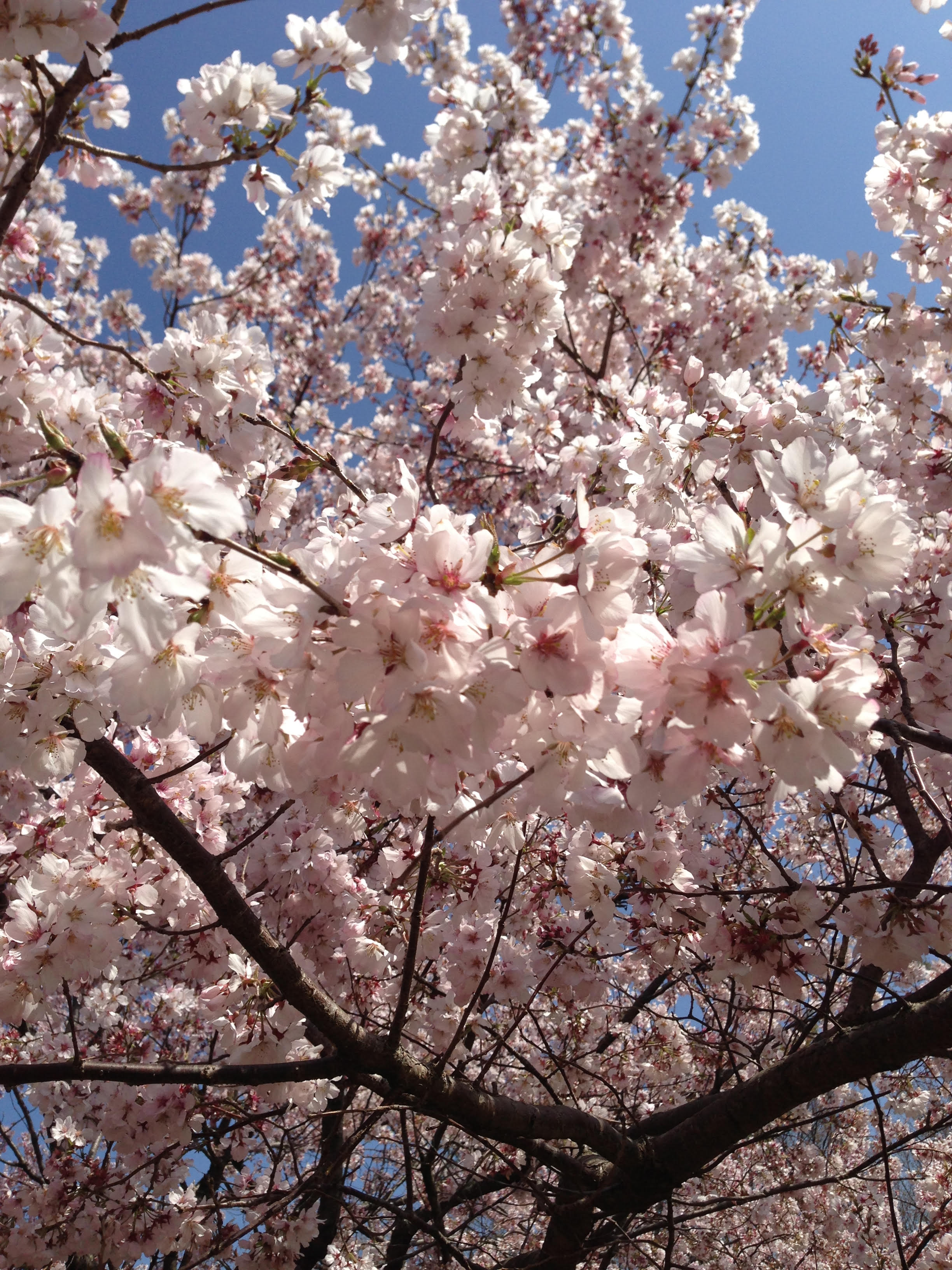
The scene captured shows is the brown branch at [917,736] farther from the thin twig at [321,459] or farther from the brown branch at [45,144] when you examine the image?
the brown branch at [45,144]

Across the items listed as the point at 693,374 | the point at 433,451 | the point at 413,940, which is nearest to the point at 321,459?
the point at 433,451

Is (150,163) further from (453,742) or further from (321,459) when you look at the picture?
(453,742)

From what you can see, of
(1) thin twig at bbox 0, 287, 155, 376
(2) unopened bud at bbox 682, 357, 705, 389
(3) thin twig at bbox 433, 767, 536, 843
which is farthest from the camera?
(2) unopened bud at bbox 682, 357, 705, 389

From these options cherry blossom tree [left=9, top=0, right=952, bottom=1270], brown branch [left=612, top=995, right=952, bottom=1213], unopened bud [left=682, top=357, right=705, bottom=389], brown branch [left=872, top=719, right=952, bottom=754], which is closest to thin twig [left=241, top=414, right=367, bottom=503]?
cherry blossom tree [left=9, top=0, right=952, bottom=1270]

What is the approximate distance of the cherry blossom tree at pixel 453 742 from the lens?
115 centimetres

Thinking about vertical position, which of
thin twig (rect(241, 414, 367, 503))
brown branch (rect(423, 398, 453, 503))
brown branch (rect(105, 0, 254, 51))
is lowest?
thin twig (rect(241, 414, 367, 503))

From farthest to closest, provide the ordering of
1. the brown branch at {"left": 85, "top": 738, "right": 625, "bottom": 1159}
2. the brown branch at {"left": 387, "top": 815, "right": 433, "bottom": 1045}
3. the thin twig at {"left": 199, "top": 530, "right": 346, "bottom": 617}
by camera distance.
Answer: the brown branch at {"left": 85, "top": 738, "right": 625, "bottom": 1159} → the brown branch at {"left": 387, "top": 815, "right": 433, "bottom": 1045} → the thin twig at {"left": 199, "top": 530, "right": 346, "bottom": 617}

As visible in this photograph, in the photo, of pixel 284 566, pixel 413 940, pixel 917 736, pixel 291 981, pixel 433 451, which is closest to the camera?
pixel 284 566

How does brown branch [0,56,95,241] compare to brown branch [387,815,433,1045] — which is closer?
brown branch [387,815,433,1045]

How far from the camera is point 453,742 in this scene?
3.76ft

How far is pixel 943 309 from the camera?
12.7 feet

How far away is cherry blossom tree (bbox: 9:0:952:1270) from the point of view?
3.78 ft

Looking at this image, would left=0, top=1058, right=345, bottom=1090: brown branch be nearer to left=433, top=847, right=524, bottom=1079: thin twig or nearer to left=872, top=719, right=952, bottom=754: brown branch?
left=433, top=847, right=524, bottom=1079: thin twig

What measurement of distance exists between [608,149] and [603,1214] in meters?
8.25
